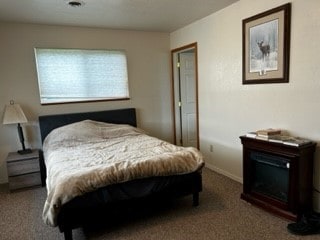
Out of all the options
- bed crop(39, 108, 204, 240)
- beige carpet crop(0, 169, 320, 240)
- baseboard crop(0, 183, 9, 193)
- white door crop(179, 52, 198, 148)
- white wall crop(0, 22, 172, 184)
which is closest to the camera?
bed crop(39, 108, 204, 240)

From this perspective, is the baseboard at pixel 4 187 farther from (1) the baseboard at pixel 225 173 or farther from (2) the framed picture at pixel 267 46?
(2) the framed picture at pixel 267 46

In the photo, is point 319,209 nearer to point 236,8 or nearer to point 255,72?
point 255,72

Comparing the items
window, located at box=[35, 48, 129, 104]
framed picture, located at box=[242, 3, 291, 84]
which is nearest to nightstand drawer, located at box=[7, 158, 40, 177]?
window, located at box=[35, 48, 129, 104]

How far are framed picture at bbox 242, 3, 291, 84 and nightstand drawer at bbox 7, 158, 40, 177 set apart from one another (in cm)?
310

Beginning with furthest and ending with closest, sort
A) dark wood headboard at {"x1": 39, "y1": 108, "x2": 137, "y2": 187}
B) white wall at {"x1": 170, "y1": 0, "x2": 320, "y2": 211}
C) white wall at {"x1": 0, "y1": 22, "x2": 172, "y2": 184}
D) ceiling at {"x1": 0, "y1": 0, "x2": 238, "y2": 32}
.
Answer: dark wood headboard at {"x1": 39, "y1": 108, "x2": 137, "y2": 187} → white wall at {"x1": 0, "y1": 22, "x2": 172, "y2": 184} → ceiling at {"x1": 0, "y1": 0, "x2": 238, "y2": 32} → white wall at {"x1": 170, "y1": 0, "x2": 320, "y2": 211}

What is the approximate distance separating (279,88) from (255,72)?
39 centimetres

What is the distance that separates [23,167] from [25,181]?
8.2 inches

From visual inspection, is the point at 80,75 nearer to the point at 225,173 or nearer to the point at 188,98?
the point at 188,98

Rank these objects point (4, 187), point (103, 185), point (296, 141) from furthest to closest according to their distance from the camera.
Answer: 1. point (4, 187)
2. point (296, 141)
3. point (103, 185)

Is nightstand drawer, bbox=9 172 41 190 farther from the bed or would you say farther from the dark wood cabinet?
the dark wood cabinet

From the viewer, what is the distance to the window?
152 inches

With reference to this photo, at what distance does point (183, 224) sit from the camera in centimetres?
245

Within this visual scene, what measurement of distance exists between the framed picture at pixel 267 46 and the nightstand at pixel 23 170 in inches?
123

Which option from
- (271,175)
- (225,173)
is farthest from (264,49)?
(225,173)
